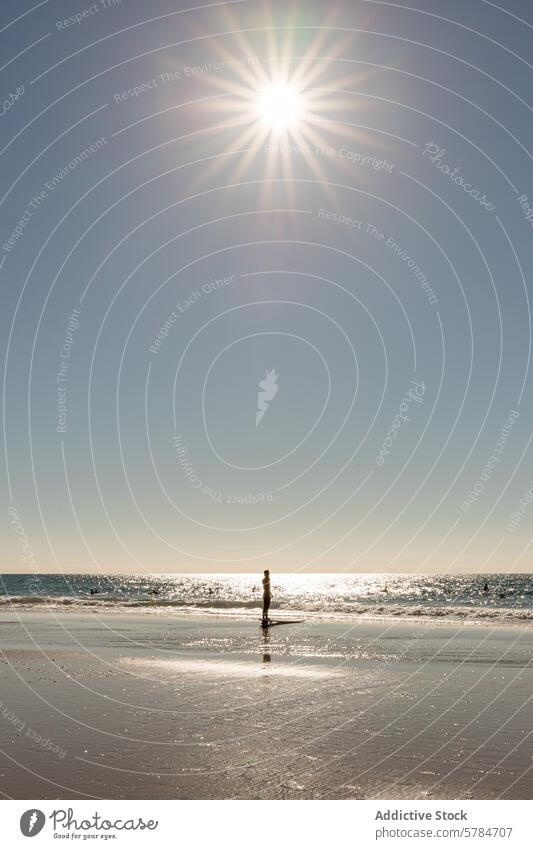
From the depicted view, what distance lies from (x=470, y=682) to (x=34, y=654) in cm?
1507

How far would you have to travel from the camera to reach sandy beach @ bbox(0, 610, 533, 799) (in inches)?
404

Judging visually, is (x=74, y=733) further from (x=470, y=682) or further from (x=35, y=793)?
(x=470, y=682)

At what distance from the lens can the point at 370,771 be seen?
10852 mm

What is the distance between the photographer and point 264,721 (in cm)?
1427
